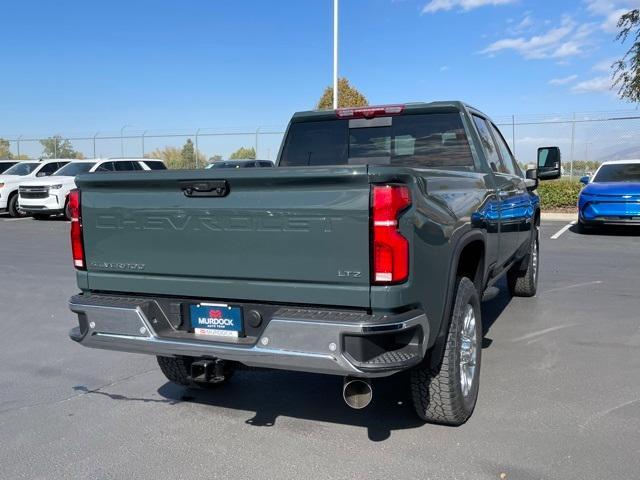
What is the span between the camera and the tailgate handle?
3.11 metres

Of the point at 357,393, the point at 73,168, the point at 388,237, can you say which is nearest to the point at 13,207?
the point at 73,168

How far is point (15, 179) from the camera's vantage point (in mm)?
19500

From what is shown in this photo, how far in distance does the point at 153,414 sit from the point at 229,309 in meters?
1.27

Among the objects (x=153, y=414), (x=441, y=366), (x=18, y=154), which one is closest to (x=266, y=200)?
(x=441, y=366)

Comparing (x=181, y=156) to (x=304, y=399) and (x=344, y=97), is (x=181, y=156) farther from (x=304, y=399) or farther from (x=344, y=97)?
(x=304, y=399)

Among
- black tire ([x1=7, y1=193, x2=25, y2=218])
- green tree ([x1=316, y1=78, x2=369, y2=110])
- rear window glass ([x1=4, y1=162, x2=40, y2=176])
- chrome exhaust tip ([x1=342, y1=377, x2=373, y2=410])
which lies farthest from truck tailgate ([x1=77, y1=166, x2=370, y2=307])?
green tree ([x1=316, y1=78, x2=369, y2=110])

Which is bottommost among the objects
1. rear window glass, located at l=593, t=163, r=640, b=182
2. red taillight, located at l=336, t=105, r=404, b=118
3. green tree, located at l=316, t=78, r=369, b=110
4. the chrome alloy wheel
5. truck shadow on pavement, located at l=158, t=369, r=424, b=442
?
truck shadow on pavement, located at l=158, t=369, r=424, b=442

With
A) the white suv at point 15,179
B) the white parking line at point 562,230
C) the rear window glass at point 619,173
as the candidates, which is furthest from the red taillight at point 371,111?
the white suv at point 15,179

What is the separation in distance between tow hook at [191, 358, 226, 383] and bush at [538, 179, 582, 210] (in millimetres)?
16861

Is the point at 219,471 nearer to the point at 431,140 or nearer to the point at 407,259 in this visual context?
the point at 407,259

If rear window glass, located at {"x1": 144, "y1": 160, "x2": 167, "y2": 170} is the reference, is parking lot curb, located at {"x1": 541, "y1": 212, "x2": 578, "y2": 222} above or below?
below

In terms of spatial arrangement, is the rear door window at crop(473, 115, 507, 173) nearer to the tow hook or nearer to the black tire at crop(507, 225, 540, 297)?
the black tire at crop(507, 225, 540, 297)

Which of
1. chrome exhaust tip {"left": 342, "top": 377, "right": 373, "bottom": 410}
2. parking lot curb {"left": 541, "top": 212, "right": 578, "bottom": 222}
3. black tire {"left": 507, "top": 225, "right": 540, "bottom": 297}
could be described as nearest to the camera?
chrome exhaust tip {"left": 342, "top": 377, "right": 373, "bottom": 410}

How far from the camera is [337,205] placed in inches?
112
